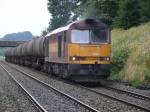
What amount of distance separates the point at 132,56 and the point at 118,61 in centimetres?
114

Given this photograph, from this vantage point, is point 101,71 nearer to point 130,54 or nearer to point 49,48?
point 130,54

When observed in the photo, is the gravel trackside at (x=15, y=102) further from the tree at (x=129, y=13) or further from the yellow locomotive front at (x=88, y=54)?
the tree at (x=129, y=13)

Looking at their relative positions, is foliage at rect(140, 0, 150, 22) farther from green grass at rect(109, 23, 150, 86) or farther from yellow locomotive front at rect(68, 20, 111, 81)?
yellow locomotive front at rect(68, 20, 111, 81)

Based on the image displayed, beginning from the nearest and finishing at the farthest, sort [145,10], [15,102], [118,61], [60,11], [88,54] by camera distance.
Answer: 1. [15,102]
2. [88,54]
3. [118,61]
4. [145,10]
5. [60,11]

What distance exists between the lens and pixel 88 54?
2119cm

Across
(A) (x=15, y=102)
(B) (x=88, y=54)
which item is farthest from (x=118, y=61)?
(A) (x=15, y=102)

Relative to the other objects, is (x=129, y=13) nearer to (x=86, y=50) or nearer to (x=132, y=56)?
(x=132, y=56)

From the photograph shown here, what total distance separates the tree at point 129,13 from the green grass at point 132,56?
2.52m

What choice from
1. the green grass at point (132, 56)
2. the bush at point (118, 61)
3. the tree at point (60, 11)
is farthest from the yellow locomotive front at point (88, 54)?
the tree at point (60, 11)

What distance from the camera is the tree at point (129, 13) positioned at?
3181cm

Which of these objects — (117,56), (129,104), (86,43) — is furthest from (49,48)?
(129,104)

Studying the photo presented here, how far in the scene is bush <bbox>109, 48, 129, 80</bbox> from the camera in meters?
24.1

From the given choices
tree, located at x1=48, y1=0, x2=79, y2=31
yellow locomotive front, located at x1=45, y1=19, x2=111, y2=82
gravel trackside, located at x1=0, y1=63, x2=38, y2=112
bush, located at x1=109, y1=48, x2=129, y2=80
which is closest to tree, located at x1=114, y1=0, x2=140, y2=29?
bush, located at x1=109, y1=48, x2=129, y2=80

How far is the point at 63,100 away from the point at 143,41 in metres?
11.4
